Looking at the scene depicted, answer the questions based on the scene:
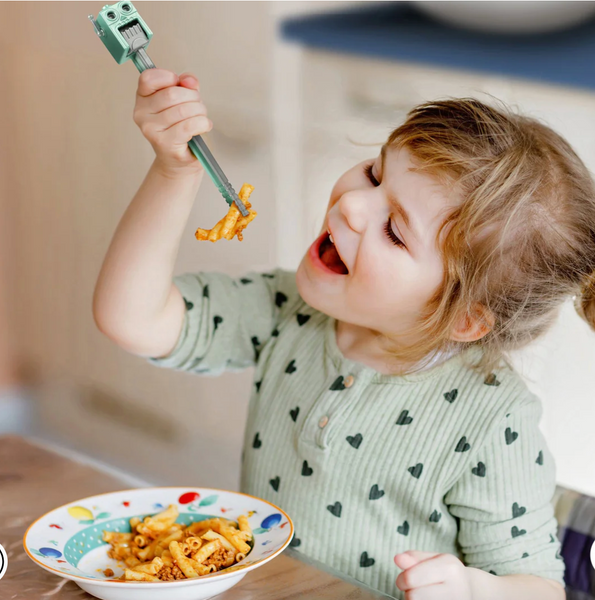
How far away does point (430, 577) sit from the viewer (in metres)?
0.67

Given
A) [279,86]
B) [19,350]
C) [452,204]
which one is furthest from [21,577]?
[19,350]

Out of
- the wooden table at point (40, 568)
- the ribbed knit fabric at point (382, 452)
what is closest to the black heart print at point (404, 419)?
the ribbed knit fabric at point (382, 452)

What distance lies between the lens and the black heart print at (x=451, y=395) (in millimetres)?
834

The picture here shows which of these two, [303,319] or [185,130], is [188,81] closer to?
[185,130]

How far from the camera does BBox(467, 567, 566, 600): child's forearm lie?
72cm

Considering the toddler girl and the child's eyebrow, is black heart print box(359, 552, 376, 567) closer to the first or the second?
the toddler girl

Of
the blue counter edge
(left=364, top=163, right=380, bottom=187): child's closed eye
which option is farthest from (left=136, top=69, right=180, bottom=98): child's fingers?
the blue counter edge

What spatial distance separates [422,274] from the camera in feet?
2.55

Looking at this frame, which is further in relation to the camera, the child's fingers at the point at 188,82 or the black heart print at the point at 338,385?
the black heart print at the point at 338,385

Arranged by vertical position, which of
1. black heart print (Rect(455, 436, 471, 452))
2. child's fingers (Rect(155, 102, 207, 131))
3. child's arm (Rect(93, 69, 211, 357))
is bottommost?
black heart print (Rect(455, 436, 471, 452))

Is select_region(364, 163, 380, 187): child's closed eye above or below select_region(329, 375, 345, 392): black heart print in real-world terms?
above

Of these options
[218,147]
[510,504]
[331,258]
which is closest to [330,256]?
[331,258]

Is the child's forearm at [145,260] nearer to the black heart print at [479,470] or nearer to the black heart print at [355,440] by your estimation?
the black heart print at [355,440]

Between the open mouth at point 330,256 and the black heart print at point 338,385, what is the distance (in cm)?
13
